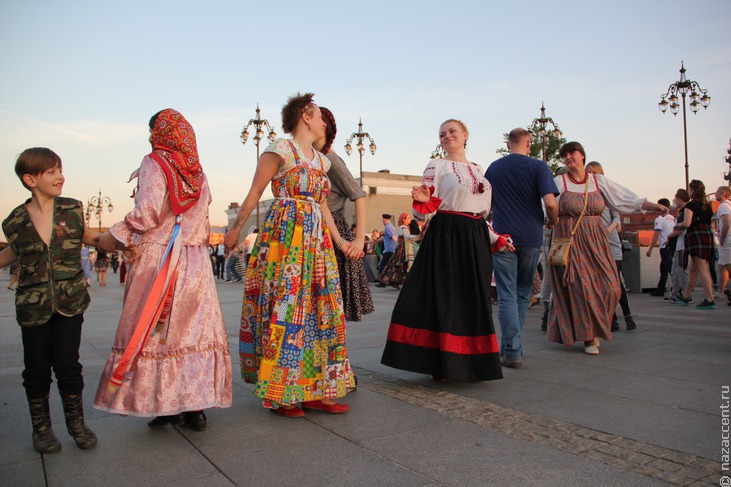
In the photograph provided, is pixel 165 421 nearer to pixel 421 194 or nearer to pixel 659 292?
pixel 421 194

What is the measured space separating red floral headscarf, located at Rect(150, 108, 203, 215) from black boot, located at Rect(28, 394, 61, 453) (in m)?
1.21

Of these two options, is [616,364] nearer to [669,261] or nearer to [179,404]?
[179,404]

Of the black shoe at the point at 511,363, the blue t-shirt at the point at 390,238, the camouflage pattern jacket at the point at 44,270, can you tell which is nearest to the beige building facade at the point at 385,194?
the blue t-shirt at the point at 390,238

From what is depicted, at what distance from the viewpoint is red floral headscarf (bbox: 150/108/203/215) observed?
3.28 metres

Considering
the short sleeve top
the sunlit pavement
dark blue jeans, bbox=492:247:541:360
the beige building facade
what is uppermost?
the beige building facade

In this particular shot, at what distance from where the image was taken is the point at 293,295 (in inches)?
143

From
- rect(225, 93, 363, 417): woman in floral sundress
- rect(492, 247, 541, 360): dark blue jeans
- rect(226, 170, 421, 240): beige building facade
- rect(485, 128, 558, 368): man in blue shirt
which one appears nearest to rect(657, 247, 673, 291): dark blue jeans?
rect(485, 128, 558, 368): man in blue shirt

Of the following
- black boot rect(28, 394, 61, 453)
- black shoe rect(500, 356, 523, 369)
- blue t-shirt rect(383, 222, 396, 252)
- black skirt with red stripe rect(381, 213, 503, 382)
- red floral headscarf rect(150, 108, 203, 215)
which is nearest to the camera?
black boot rect(28, 394, 61, 453)

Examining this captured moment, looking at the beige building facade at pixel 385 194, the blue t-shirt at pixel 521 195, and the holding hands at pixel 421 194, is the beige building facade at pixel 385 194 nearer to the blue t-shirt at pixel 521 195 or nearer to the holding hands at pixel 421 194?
the blue t-shirt at pixel 521 195

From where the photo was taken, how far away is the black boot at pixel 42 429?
3000mm

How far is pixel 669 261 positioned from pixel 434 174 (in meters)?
9.28

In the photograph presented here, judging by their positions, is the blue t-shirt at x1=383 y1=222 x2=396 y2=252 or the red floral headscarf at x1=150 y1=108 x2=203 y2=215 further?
the blue t-shirt at x1=383 y1=222 x2=396 y2=252

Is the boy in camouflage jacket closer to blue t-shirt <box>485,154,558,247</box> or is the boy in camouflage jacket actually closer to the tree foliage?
blue t-shirt <box>485,154,558,247</box>

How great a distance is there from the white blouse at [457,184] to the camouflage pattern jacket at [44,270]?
250 centimetres
